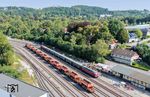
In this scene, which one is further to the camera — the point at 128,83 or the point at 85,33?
the point at 85,33

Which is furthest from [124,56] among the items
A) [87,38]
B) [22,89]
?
[22,89]

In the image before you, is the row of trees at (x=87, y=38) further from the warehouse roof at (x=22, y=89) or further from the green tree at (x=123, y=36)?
the warehouse roof at (x=22, y=89)

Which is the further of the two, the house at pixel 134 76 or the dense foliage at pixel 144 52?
the dense foliage at pixel 144 52

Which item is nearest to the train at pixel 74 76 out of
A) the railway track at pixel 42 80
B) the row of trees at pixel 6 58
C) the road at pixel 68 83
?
the road at pixel 68 83

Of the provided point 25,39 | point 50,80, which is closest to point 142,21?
point 25,39

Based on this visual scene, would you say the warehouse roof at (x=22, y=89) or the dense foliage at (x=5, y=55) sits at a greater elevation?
the warehouse roof at (x=22, y=89)

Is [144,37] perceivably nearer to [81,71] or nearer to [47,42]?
[47,42]

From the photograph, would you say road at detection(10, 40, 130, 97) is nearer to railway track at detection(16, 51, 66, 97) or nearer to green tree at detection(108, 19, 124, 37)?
railway track at detection(16, 51, 66, 97)
